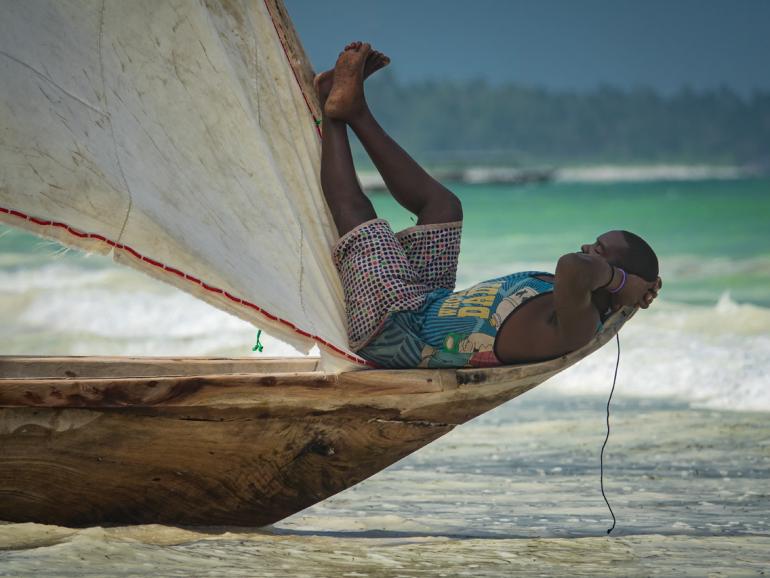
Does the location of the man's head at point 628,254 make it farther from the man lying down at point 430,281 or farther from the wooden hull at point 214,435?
the wooden hull at point 214,435

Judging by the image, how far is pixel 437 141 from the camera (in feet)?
221

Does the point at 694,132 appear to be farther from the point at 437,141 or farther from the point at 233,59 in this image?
the point at 233,59

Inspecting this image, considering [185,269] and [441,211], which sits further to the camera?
[441,211]

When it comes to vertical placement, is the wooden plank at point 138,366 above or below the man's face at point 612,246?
below

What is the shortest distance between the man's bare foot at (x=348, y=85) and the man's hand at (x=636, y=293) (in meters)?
1.06

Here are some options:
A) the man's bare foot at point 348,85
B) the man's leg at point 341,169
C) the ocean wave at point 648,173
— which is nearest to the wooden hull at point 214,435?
the man's leg at point 341,169

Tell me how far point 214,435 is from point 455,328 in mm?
776

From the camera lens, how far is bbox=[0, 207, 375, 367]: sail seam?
10.5 ft

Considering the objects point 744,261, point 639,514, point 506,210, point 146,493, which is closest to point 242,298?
point 146,493

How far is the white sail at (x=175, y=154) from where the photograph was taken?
10.7ft

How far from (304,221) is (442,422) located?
0.78 metres

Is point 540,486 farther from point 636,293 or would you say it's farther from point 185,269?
point 185,269

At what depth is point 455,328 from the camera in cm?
345

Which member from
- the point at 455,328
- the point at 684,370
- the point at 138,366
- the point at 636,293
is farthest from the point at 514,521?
the point at 684,370
